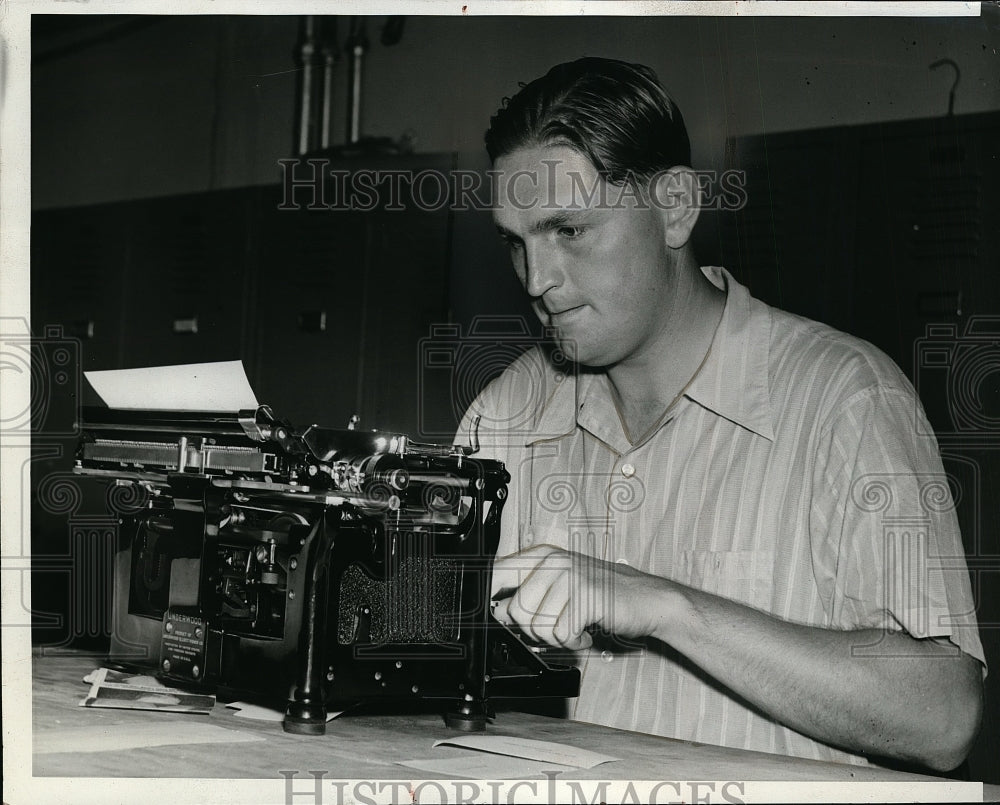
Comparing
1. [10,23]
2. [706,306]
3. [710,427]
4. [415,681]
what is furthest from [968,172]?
[10,23]

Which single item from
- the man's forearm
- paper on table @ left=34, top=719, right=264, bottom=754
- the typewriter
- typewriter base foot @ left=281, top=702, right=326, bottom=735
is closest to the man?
the man's forearm

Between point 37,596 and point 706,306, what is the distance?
1.63 metres

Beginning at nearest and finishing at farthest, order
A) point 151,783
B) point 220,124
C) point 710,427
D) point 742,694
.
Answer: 1. point 151,783
2. point 742,694
3. point 710,427
4. point 220,124

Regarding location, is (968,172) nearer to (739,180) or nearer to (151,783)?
(739,180)

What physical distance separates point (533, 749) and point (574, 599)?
272 mm

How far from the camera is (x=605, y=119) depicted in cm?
211

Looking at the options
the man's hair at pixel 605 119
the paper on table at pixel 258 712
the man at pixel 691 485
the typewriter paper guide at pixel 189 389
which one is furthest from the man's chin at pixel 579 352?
the paper on table at pixel 258 712

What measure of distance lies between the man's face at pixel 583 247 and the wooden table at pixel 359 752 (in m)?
0.84

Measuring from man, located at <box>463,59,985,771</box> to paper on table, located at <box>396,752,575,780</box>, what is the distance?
227 mm

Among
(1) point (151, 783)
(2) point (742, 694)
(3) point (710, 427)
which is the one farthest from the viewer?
(3) point (710, 427)

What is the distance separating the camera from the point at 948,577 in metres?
1.94

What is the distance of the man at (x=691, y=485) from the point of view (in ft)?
6.16

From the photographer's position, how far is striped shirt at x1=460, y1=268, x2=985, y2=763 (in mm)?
1938

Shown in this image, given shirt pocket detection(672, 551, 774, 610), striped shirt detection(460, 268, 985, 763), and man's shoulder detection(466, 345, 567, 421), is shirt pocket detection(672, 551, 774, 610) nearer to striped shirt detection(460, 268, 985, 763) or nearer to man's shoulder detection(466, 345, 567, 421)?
striped shirt detection(460, 268, 985, 763)
